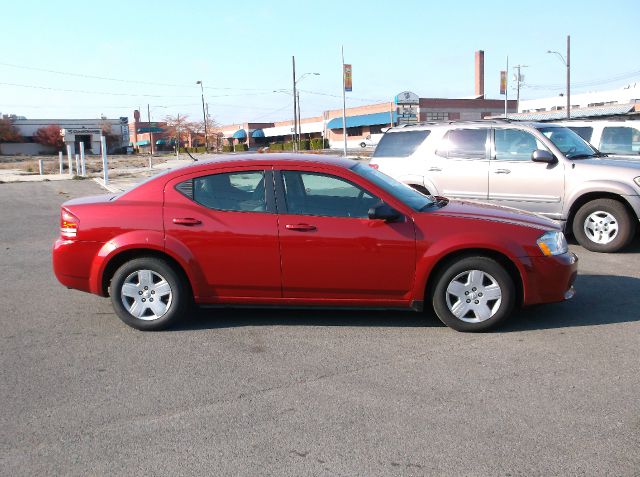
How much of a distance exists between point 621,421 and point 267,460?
2.08 meters

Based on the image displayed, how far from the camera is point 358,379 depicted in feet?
14.5

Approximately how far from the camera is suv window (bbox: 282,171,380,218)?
5.47 m

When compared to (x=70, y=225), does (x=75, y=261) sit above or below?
below

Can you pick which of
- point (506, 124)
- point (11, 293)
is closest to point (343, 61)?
point (506, 124)

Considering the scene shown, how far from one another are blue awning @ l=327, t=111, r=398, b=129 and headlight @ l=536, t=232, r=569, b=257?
67.2 m

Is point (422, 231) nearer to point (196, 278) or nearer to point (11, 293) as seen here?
point (196, 278)

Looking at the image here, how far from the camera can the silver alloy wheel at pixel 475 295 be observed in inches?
210

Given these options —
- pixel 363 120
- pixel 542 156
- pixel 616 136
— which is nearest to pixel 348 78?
pixel 363 120

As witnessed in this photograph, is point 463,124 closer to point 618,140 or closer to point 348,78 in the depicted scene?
point 618,140

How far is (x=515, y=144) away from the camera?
370 inches

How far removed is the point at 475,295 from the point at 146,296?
2.86 m

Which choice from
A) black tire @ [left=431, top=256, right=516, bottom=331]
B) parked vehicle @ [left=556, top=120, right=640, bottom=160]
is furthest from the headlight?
parked vehicle @ [left=556, top=120, right=640, bottom=160]

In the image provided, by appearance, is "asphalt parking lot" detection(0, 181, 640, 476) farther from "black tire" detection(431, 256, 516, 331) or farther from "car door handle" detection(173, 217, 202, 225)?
"car door handle" detection(173, 217, 202, 225)

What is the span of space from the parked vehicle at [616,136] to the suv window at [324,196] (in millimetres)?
7787
